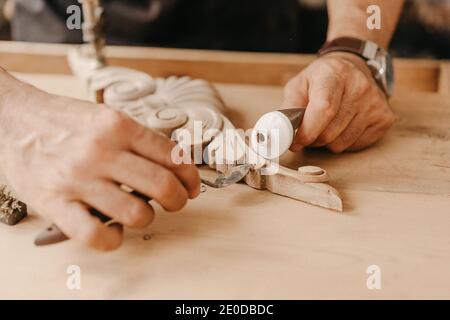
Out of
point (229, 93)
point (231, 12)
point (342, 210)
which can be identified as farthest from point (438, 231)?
point (231, 12)

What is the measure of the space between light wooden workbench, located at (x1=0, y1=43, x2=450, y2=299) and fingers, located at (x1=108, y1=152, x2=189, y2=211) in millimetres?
89

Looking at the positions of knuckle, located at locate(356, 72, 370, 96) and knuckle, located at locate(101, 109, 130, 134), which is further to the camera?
knuckle, located at locate(356, 72, 370, 96)

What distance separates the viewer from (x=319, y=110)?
2.77 ft

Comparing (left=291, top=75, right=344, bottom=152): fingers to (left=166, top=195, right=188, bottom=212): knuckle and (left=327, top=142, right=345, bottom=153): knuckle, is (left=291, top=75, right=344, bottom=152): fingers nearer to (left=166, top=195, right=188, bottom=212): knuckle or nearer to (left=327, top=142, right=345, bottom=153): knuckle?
(left=327, top=142, right=345, bottom=153): knuckle

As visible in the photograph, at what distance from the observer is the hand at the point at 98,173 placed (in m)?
0.66

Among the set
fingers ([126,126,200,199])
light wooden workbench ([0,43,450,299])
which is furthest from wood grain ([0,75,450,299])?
fingers ([126,126,200,199])

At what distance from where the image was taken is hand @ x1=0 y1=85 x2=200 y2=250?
0.66m

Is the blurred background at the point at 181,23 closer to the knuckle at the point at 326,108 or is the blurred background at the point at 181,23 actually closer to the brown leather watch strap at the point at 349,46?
the brown leather watch strap at the point at 349,46

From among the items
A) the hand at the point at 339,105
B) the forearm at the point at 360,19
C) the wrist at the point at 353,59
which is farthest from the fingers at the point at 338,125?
the forearm at the point at 360,19

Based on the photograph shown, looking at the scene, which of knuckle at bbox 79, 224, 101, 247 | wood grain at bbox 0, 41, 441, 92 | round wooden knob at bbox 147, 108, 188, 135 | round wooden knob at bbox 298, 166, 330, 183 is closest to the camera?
knuckle at bbox 79, 224, 101, 247

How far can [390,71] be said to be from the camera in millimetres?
1026

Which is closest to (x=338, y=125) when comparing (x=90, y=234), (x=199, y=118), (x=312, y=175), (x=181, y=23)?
(x=312, y=175)

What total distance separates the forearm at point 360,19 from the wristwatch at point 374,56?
0.15ft

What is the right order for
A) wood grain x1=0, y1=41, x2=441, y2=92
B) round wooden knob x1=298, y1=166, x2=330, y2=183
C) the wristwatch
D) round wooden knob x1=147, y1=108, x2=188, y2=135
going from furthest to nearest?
1. wood grain x1=0, y1=41, x2=441, y2=92
2. the wristwatch
3. round wooden knob x1=147, y1=108, x2=188, y2=135
4. round wooden knob x1=298, y1=166, x2=330, y2=183
